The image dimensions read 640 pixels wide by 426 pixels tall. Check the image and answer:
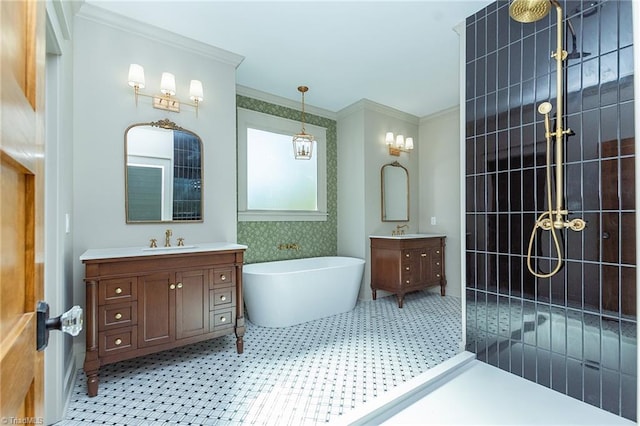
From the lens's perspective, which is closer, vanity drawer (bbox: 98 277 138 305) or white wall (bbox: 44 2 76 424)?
white wall (bbox: 44 2 76 424)

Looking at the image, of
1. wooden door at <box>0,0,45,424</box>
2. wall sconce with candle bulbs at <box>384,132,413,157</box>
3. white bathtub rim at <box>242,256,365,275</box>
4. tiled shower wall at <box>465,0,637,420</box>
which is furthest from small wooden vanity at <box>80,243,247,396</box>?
wall sconce with candle bulbs at <box>384,132,413,157</box>

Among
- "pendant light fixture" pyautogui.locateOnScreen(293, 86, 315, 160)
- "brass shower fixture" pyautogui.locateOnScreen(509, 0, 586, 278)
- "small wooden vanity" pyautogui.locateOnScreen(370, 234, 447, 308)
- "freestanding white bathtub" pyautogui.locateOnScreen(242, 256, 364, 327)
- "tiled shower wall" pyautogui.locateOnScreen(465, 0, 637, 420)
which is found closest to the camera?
"tiled shower wall" pyautogui.locateOnScreen(465, 0, 637, 420)

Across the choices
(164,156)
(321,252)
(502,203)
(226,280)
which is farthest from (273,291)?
(502,203)

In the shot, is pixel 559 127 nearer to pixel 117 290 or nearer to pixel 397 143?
pixel 397 143

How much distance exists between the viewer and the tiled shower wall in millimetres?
1601

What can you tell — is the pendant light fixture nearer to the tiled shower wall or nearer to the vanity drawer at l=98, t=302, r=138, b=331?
the tiled shower wall

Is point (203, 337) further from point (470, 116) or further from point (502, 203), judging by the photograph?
point (470, 116)

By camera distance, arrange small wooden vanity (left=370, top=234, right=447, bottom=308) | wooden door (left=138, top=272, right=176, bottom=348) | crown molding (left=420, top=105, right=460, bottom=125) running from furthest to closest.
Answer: crown molding (left=420, top=105, right=460, bottom=125) < small wooden vanity (left=370, top=234, right=447, bottom=308) < wooden door (left=138, top=272, right=176, bottom=348)

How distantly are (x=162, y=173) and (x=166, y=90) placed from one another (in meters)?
0.69

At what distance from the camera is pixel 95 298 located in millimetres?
1896

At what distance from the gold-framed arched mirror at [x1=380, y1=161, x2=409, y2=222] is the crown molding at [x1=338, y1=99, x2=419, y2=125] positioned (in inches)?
27.4

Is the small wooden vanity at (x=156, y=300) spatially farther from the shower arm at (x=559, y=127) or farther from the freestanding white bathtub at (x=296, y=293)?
the shower arm at (x=559, y=127)

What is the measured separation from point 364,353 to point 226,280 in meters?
1.25

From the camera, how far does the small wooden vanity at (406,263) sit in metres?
3.71
